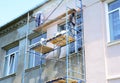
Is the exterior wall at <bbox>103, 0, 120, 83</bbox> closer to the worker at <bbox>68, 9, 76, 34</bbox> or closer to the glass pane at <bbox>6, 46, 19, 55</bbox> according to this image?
the worker at <bbox>68, 9, 76, 34</bbox>

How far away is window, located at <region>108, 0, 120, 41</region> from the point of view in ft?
32.0

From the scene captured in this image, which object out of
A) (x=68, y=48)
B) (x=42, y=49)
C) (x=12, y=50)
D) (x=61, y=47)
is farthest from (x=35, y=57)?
(x=68, y=48)

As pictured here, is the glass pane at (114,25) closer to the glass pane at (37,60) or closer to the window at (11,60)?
the glass pane at (37,60)

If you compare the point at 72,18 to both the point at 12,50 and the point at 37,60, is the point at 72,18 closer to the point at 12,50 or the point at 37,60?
the point at 37,60

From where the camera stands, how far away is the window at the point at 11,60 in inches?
573

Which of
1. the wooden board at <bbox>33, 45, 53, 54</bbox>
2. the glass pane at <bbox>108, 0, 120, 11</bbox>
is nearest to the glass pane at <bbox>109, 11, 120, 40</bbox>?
the glass pane at <bbox>108, 0, 120, 11</bbox>

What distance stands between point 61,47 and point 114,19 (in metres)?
2.70

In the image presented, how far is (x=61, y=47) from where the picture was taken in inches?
456

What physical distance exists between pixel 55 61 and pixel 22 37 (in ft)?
11.5

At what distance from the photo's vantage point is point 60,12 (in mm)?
12320

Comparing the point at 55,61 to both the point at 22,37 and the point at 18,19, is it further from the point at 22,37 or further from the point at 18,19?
the point at 18,19

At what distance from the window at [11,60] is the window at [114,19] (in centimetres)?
632

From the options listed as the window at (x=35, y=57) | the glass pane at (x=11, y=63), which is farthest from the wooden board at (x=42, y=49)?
the glass pane at (x=11, y=63)

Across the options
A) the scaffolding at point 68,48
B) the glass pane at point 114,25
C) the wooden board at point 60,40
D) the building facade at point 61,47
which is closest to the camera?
the building facade at point 61,47
